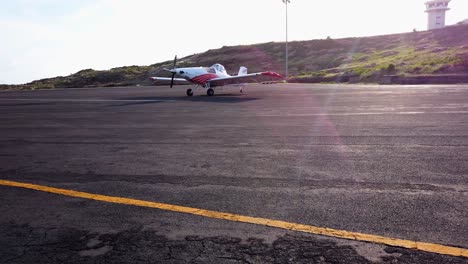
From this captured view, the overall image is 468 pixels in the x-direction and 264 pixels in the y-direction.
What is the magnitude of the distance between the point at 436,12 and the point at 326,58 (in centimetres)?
5223

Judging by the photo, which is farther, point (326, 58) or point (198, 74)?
point (326, 58)

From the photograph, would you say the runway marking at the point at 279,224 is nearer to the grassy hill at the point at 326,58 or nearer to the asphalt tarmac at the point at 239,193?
the asphalt tarmac at the point at 239,193

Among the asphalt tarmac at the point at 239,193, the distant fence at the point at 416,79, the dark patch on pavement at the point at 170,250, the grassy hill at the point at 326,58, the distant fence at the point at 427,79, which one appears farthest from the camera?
the grassy hill at the point at 326,58

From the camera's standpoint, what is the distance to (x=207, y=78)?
29328 millimetres

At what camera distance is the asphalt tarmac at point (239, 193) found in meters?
3.63

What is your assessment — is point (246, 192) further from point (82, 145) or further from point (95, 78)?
point (95, 78)

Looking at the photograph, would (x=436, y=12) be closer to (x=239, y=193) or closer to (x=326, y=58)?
(x=326, y=58)

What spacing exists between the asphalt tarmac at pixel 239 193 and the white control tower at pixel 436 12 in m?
123

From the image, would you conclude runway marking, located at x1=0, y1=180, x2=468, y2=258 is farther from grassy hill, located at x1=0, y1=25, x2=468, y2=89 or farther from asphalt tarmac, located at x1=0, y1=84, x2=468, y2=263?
grassy hill, located at x1=0, y1=25, x2=468, y2=89

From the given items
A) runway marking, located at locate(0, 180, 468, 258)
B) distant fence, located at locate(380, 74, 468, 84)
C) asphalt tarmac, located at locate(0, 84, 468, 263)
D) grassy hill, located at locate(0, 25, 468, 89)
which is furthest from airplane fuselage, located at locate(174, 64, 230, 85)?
grassy hill, located at locate(0, 25, 468, 89)

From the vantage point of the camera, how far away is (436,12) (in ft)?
377

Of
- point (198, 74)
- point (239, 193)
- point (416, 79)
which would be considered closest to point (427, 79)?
point (416, 79)

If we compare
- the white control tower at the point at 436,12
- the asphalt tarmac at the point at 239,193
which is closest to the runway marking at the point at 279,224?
the asphalt tarmac at the point at 239,193

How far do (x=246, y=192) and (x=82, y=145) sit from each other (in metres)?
5.90
